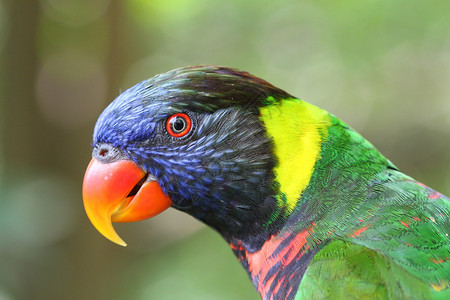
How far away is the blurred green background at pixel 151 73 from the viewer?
3.50m

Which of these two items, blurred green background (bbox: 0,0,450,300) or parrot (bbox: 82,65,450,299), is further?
blurred green background (bbox: 0,0,450,300)

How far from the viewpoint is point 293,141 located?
5.23 feet

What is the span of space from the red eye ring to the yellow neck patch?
11.4 inches

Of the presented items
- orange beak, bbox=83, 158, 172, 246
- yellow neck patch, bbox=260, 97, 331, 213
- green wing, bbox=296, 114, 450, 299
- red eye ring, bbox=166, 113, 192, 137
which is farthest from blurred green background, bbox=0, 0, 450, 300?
green wing, bbox=296, 114, 450, 299

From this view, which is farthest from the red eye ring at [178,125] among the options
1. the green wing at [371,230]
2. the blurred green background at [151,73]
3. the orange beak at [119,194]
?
the blurred green background at [151,73]

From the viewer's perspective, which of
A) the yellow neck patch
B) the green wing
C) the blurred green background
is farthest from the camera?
the blurred green background

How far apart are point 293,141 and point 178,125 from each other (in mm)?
442

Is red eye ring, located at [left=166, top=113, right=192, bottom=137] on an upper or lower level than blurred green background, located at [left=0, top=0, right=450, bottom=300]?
upper

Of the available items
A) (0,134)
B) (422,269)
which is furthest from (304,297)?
(0,134)

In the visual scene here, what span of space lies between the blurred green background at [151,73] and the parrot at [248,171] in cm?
210

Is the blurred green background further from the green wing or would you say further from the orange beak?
the green wing

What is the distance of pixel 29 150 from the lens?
355 cm

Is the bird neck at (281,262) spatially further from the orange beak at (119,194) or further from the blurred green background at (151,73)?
the blurred green background at (151,73)

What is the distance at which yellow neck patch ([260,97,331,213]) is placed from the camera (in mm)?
1542
